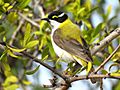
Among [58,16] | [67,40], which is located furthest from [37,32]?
[58,16]

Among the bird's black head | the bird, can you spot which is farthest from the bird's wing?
the bird's black head

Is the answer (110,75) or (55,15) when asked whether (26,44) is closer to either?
(110,75)

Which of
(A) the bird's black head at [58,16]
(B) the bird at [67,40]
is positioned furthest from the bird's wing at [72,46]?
(A) the bird's black head at [58,16]

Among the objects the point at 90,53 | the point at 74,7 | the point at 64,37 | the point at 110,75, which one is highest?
the point at 74,7

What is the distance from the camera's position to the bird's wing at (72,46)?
2795 millimetres

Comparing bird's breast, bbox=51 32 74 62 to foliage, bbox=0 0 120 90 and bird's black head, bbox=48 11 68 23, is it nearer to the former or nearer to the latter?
foliage, bbox=0 0 120 90

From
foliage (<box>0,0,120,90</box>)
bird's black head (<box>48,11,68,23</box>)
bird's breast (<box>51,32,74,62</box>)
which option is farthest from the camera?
bird's black head (<box>48,11,68,23</box>)

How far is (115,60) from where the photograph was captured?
2436 millimetres

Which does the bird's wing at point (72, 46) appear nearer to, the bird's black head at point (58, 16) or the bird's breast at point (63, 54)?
the bird's breast at point (63, 54)

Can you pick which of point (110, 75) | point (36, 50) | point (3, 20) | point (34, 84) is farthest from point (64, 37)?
point (110, 75)

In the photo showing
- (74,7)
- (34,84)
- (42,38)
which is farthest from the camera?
(34,84)

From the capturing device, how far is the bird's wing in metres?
2.79

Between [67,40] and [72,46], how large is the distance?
5.6 inches

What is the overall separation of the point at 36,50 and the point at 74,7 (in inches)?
20.4
